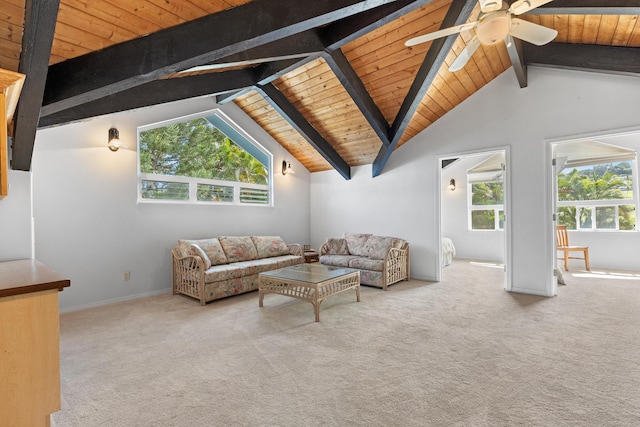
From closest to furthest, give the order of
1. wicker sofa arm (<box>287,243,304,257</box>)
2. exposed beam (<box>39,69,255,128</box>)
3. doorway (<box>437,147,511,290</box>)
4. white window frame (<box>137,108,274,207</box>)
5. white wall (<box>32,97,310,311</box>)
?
exposed beam (<box>39,69,255,128</box>)
white wall (<box>32,97,310,311</box>)
white window frame (<box>137,108,274,207</box>)
wicker sofa arm (<box>287,243,304,257</box>)
doorway (<box>437,147,511,290</box>)

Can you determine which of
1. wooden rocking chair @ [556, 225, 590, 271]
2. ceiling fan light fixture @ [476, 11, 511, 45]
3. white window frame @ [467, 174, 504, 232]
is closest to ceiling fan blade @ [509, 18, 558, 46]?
ceiling fan light fixture @ [476, 11, 511, 45]

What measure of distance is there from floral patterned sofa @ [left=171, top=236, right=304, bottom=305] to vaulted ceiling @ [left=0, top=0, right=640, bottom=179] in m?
1.96

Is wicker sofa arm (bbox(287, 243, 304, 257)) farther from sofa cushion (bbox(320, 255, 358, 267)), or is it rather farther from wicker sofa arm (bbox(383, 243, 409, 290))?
wicker sofa arm (bbox(383, 243, 409, 290))

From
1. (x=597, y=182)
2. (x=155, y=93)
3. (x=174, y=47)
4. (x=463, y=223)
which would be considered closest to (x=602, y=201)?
(x=597, y=182)

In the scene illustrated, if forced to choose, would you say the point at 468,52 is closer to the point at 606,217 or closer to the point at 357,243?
Answer: the point at 357,243

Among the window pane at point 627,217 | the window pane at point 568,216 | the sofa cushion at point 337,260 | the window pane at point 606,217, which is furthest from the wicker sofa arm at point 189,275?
the window pane at point 627,217

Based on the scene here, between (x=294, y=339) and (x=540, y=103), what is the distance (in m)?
4.50

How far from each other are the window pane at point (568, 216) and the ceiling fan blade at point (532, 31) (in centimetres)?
568

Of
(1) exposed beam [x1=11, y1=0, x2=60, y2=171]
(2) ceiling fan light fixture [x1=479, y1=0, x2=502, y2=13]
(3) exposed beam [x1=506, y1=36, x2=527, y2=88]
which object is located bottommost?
(1) exposed beam [x1=11, y1=0, x2=60, y2=171]

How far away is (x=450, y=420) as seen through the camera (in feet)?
5.63

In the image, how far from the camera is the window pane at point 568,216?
669 centimetres

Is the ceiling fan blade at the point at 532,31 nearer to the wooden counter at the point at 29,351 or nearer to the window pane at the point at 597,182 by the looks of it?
the wooden counter at the point at 29,351

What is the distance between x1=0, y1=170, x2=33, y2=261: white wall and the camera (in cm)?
241

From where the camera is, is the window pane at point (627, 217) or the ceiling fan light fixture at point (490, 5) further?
the window pane at point (627, 217)
